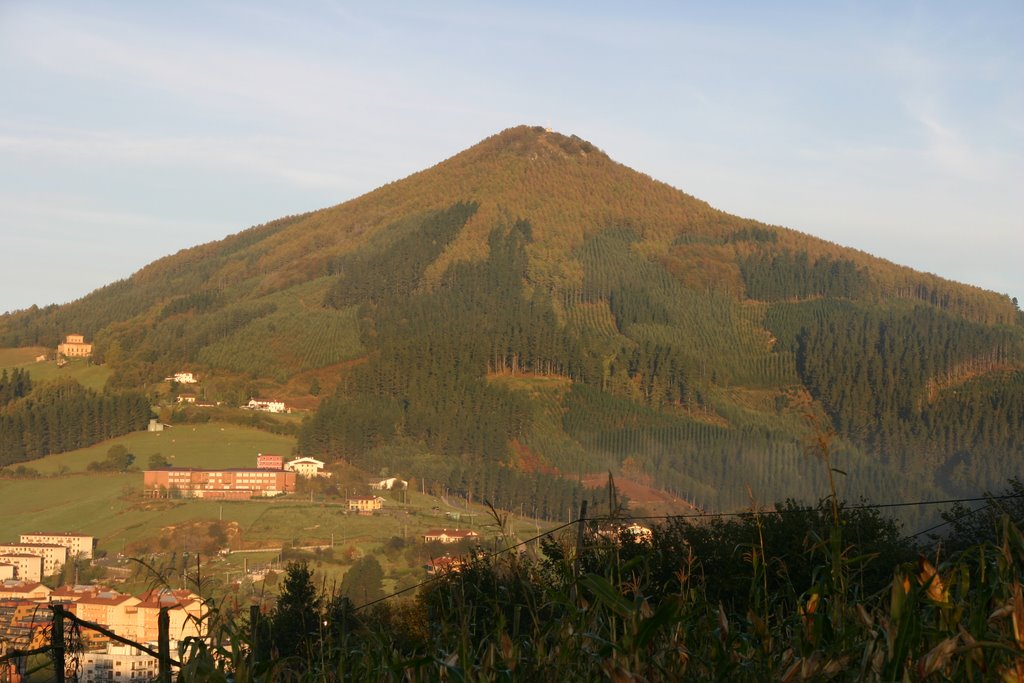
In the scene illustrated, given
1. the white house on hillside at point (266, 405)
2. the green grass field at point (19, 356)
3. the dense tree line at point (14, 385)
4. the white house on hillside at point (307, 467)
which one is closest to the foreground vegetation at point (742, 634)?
the white house on hillside at point (307, 467)

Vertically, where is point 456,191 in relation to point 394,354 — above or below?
above

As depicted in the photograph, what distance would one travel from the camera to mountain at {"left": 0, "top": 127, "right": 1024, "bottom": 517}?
9662cm

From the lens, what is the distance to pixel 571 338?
118 meters

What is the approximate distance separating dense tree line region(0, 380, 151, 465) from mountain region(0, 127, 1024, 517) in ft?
32.7

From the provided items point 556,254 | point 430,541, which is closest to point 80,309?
point 556,254

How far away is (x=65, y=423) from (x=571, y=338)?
49623 millimetres

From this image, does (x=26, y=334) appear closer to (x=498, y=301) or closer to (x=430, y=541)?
(x=498, y=301)

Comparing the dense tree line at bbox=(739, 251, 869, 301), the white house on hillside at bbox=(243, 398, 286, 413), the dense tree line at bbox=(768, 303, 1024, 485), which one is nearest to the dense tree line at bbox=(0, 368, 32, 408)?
the white house on hillside at bbox=(243, 398, 286, 413)

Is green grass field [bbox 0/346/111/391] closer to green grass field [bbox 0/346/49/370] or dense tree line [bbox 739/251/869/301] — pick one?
green grass field [bbox 0/346/49/370]

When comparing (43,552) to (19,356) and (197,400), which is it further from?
(19,356)

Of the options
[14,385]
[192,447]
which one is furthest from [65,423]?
[14,385]

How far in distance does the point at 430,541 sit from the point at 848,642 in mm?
69748

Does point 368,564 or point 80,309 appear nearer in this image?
point 368,564

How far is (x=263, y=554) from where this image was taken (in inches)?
2867
